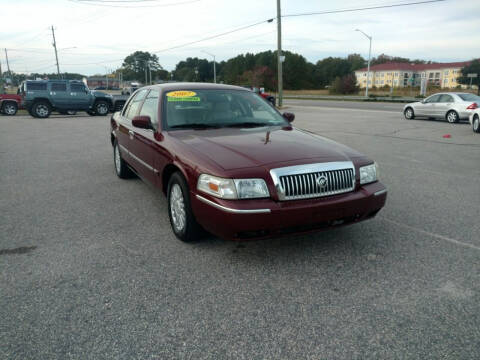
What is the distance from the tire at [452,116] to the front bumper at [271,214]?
1556 cm

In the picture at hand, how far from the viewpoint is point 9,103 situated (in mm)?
21734

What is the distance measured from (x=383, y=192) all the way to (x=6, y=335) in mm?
3179

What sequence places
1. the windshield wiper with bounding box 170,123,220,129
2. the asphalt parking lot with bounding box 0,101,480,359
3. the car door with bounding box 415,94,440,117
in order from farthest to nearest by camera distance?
1. the car door with bounding box 415,94,440,117
2. the windshield wiper with bounding box 170,123,220,129
3. the asphalt parking lot with bounding box 0,101,480,359

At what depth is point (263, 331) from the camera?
2.51 m

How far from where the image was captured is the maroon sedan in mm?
3137

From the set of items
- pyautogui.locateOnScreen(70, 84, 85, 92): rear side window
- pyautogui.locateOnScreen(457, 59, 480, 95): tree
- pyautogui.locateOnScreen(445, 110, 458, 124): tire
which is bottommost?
pyautogui.locateOnScreen(445, 110, 458, 124): tire

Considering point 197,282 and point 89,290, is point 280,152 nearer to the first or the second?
point 197,282

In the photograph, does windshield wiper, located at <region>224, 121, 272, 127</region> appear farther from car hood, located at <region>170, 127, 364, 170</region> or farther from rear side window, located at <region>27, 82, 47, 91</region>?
rear side window, located at <region>27, 82, 47, 91</region>

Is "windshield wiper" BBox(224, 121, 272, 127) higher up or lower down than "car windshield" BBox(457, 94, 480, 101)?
Answer: higher up

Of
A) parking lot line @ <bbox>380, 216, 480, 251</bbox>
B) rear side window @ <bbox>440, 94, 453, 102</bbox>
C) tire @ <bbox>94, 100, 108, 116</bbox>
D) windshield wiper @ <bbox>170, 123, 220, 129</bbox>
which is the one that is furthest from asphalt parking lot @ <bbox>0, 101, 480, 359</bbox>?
tire @ <bbox>94, 100, 108, 116</bbox>

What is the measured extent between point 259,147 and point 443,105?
53.7ft

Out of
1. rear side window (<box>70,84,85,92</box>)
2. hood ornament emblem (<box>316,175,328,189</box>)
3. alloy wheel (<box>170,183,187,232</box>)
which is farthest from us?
rear side window (<box>70,84,85,92</box>)

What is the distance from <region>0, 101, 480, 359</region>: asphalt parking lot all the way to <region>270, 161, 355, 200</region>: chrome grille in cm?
66

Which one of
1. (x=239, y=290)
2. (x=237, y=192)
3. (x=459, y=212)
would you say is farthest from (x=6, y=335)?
(x=459, y=212)
